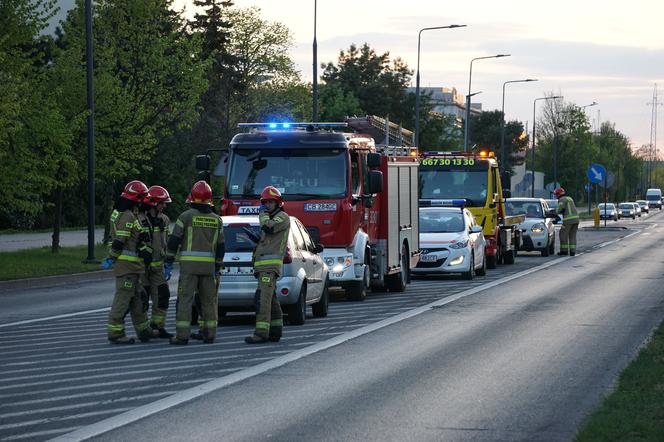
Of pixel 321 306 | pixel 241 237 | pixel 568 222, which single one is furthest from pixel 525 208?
pixel 241 237

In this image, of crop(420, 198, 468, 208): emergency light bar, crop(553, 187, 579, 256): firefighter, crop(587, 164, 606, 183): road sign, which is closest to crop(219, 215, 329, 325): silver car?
crop(420, 198, 468, 208): emergency light bar

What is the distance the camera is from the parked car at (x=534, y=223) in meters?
42.9

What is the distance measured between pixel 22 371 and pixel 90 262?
20386mm

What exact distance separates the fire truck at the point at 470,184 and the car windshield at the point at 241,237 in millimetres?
16188

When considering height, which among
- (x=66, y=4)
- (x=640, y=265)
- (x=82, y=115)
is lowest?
(x=640, y=265)

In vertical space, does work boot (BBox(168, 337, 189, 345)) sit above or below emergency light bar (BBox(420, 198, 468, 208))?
below

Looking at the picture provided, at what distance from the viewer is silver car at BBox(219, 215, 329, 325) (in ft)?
57.8

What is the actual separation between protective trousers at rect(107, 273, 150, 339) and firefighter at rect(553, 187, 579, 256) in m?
25.8

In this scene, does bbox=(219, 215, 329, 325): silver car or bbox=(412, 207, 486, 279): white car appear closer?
bbox=(219, 215, 329, 325): silver car

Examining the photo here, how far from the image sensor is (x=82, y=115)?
34406 mm

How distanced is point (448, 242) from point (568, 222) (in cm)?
1289

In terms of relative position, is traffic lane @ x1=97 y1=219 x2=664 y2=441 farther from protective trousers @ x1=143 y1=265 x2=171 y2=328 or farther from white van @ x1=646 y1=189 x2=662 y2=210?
white van @ x1=646 y1=189 x2=662 y2=210

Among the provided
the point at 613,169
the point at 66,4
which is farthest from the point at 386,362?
the point at 613,169

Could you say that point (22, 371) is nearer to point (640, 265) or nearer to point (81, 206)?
point (640, 265)
